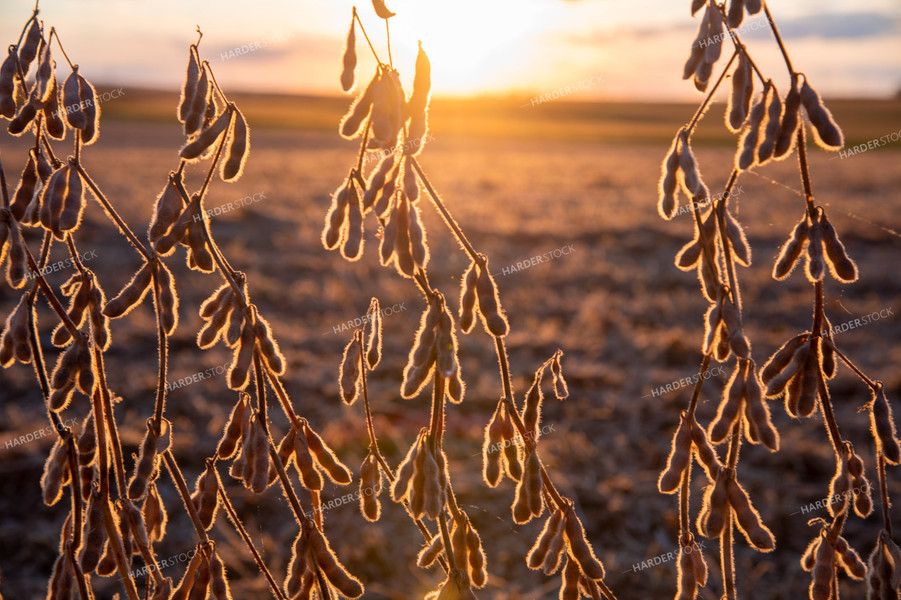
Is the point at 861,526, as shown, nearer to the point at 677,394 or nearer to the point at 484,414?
the point at 677,394

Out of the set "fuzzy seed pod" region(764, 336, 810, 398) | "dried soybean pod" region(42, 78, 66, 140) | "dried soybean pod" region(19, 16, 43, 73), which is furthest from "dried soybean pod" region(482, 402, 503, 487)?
"dried soybean pod" region(19, 16, 43, 73)

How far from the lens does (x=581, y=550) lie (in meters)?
1.41

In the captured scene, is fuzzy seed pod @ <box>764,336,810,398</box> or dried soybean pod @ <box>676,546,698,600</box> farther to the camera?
dried soybean pod @ <box>676,546,698,600</box>

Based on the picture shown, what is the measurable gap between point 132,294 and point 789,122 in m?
1.20

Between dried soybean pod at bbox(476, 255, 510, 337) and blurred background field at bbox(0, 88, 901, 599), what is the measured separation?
25.8 inches

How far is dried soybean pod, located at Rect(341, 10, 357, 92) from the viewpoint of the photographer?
1338 mm

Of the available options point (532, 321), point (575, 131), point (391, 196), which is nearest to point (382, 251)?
point (391, 196)

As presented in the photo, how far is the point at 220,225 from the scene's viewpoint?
41.5ft

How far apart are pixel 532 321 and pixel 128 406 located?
12.2 ft

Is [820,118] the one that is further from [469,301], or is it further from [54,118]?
[54,118]

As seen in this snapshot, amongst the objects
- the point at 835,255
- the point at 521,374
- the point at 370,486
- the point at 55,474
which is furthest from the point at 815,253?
the point at 521,374

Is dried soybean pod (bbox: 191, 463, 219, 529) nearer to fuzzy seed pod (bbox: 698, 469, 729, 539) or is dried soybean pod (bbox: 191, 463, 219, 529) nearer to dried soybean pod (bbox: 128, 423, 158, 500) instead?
dried soybean pod (bbox: 128, 423, 158, 500)

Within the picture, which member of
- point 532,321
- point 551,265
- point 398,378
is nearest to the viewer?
point 398,378

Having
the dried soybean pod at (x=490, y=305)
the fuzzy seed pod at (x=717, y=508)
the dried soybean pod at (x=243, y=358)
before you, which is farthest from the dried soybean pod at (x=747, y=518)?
the dried soybean pod at (x=243, y=358)
